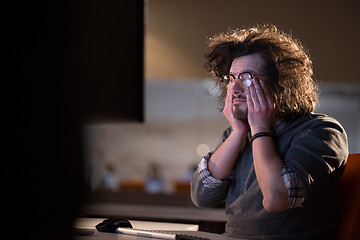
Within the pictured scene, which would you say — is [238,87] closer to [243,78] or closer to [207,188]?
[243,78]

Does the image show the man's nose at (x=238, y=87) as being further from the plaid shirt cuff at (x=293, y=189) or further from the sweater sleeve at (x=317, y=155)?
the plaid shirt cuff at (x=293, y=189)

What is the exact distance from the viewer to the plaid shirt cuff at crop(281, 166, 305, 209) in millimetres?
1088

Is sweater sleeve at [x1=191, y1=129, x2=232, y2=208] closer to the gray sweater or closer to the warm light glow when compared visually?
the gray sweater

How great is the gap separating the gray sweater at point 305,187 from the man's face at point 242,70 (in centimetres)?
14

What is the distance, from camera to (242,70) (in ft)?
4.43

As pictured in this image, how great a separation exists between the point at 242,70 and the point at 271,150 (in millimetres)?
294

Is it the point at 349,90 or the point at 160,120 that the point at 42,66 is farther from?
the point at 160,120

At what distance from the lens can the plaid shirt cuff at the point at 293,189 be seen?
1088 mm

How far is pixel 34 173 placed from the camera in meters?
0.28

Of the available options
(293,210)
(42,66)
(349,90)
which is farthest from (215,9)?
(42,66)

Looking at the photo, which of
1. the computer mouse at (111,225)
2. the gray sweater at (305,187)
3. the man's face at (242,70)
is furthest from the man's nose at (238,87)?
the computer mouse at (111,225)

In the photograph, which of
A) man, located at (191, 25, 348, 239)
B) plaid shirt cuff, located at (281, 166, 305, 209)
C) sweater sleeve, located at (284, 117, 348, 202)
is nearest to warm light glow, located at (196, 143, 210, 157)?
man, located at (191, 25, 348, 239)

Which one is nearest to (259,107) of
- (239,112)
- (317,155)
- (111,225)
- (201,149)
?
(239,112)

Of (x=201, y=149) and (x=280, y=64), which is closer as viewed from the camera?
(x=280, y=64)
